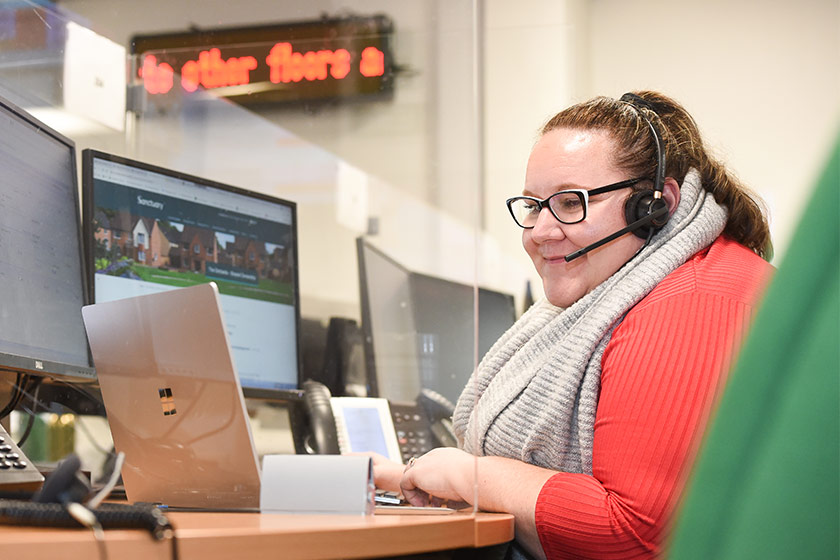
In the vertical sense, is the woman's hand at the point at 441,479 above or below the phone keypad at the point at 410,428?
above

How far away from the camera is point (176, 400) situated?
1.03 m

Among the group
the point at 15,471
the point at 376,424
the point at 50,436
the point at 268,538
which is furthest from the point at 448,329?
the point at 268,538

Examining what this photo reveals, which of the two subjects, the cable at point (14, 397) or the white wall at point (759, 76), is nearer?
the cable at point (14, 397)

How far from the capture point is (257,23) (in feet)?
5.91

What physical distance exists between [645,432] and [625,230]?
37cm

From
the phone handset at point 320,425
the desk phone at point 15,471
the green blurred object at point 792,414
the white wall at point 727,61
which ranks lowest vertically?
the phone handset at point 320,425

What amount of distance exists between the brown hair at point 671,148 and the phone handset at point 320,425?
2.18 feet

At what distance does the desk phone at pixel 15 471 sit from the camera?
104cm

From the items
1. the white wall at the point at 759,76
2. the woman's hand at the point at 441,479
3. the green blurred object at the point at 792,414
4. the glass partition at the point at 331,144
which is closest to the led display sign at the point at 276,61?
the glass partition at the point at 331,144

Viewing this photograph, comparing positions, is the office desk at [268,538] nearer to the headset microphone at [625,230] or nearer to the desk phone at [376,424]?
the headset microphone at [625,230]

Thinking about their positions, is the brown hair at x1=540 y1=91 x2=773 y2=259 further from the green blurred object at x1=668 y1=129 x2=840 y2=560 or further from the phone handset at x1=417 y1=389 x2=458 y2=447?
the green blurred object at x1=668 y1=129 x2=840 y2=560

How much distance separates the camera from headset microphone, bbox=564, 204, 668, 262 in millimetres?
1296

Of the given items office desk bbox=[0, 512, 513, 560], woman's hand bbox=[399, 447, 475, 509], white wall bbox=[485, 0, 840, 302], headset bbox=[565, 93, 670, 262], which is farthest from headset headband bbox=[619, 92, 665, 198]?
white wall bbox=[485, 0, 840, 302]

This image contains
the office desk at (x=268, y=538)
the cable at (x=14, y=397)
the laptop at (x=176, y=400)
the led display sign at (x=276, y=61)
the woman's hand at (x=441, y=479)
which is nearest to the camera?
the office desk at (x=268, y=538)
